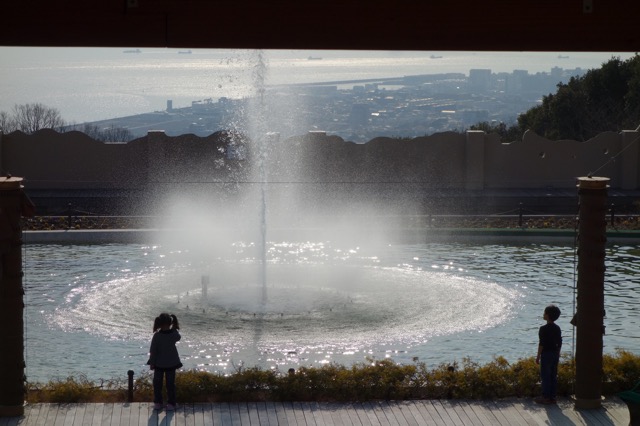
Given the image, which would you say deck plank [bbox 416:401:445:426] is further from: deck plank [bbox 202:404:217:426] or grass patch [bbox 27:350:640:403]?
deck plank [bbox 202:404:217:426]

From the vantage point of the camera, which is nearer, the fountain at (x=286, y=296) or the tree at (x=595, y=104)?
the fountain at (x=286, y=296)

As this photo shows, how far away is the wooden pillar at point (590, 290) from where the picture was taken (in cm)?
956

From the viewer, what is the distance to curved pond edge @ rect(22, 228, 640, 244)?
70.1ft

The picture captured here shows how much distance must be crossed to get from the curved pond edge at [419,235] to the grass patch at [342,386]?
11375mm

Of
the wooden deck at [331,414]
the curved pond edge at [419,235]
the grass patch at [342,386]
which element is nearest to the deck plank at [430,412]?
the wooden deck at [331,414]

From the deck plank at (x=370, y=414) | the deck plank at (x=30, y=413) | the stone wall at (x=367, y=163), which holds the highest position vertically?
the stone wall at (x=367, y=163)

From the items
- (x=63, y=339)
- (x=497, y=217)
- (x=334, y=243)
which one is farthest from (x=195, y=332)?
(x=497, y=217)

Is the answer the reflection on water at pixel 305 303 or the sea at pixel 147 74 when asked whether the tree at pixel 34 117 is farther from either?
the reflection on water at pixel 305 303

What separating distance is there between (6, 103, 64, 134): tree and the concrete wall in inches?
1030

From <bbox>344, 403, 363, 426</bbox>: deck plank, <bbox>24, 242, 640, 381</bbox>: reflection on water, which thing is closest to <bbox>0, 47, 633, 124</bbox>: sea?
<bbox>24, 242, 640, 381</bbox>: reflection on water

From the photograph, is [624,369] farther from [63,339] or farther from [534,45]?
[63,339]

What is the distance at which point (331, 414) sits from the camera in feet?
31.2

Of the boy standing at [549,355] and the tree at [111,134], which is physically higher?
the tree at [111,134]

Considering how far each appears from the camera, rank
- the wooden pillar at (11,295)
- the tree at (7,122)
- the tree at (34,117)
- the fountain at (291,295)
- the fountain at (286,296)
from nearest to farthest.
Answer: the wooden pillar at (11,295) < the fountain at (291,295) < the fountain at (286,296) < the tree at (7,122) < the tree at (34,117)
